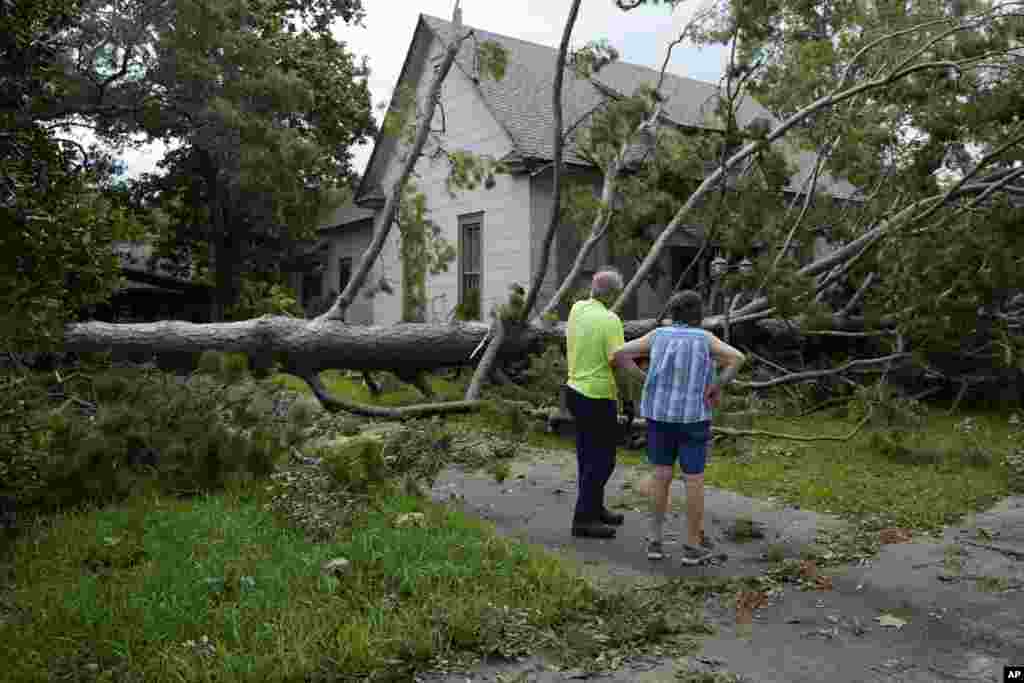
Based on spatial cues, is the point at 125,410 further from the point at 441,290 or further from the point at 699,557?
the point at 441,290

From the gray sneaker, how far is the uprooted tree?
14.2 ft

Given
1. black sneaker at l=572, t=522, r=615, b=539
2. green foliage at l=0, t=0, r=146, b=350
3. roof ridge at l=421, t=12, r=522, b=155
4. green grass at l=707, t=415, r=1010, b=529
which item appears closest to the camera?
green foliage at l=0, t=0, r=146, b=350

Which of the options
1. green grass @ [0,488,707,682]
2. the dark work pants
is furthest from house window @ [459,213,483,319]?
green grass @ [0,488,707,682]

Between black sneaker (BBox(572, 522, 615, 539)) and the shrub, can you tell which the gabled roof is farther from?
black sneaker (BBox(572, 522, 615, 539))

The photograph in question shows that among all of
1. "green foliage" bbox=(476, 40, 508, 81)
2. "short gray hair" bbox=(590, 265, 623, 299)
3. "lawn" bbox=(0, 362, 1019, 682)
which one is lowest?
"lawn" bbox=(0, 362, 1019, 682)

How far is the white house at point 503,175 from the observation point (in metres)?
15.7

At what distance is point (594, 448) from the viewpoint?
234 inches

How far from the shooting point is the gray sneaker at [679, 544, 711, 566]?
5328mm

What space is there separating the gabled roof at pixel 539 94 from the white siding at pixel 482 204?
0.35 meters

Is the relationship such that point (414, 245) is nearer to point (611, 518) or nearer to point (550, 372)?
point (550, 372)

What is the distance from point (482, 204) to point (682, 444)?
476 inches

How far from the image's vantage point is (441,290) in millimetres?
18359

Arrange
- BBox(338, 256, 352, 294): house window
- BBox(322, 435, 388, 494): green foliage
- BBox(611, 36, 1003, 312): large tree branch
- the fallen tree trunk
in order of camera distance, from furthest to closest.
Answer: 1. BBox(338, 256, 352, 294): house window
2. the fallen tree trunk
3. BBox(611, 36, 1003, 312): large tree branch
4. BBox(322, 435, 388, 494): green foliage

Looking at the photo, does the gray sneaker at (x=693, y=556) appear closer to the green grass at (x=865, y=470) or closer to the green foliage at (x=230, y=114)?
the green grass at (x=865, y=470)
